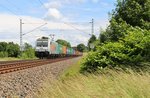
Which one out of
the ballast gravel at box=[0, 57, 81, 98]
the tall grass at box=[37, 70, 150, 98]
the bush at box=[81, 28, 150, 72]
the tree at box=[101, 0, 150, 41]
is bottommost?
the ballast gravel at box=[0, 57, 81, 98]

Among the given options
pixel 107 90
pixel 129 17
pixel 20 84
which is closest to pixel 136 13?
pixel 129 17

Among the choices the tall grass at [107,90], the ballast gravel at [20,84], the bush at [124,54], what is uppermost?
the bush at [124,54]

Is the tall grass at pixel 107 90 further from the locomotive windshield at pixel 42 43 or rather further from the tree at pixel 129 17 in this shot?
the locomotive windshield at pixel 42 43

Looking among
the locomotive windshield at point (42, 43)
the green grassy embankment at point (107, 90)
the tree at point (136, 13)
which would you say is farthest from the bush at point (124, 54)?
the locomotive windshield at point (42, 43)

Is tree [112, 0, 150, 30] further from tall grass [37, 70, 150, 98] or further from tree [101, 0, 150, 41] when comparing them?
tall grass [37, 70, 150, 98]

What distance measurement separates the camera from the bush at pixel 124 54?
1363 centimetres

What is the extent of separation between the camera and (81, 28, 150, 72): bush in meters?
13.6

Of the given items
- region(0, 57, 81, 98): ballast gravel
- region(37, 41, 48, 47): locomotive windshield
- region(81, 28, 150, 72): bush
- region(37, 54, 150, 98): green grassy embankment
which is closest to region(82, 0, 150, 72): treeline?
region(81, 28, 150, 72): bush

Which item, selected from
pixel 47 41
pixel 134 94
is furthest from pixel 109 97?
pixel 47 41

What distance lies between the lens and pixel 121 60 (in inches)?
563

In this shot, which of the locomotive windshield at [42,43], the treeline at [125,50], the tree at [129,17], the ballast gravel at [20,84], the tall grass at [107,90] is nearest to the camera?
the tall grass at [107,90]

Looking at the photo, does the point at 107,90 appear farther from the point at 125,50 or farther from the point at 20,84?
the point at 20,84

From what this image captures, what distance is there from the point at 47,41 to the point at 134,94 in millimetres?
50921

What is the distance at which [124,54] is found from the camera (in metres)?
14.4
